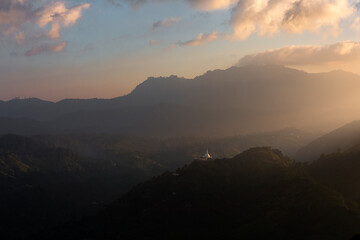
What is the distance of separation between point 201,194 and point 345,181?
57648 mm

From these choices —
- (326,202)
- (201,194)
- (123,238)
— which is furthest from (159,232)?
(326,202)

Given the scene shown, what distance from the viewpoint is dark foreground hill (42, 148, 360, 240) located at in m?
104

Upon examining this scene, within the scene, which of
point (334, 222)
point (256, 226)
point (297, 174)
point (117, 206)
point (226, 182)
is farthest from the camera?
point (117, 206)

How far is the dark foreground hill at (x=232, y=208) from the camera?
104 meters

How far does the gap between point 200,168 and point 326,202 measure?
256 ft

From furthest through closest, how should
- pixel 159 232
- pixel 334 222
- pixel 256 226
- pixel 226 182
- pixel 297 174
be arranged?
1. pixel 226 182
2. pixel 297 174
3. pixel 159 232
4. pixel 256 226
5. pixel 334 222

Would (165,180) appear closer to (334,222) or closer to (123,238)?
(123,238)

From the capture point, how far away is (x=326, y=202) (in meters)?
111

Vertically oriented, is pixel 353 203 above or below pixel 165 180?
below

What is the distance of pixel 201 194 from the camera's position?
15225 centimetres

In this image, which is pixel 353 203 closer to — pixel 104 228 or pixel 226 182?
pixel 226 182

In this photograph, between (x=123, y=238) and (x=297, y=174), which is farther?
(x=297, y=174)

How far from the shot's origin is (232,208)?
133 metres

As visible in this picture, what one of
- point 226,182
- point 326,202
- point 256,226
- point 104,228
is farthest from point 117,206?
point 326,202
